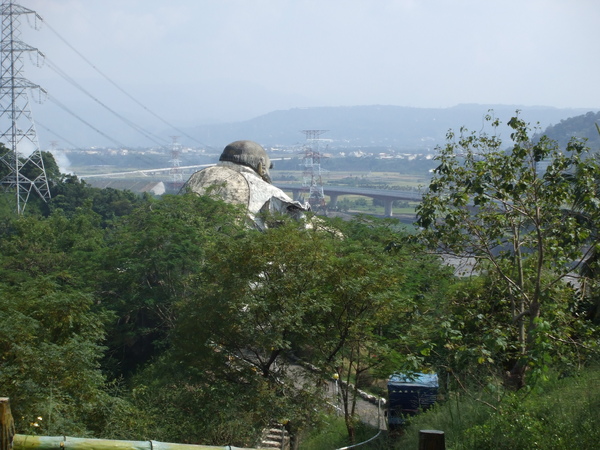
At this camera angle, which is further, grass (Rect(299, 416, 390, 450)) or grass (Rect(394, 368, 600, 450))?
grass (Rect(299, 416, 390, 450))

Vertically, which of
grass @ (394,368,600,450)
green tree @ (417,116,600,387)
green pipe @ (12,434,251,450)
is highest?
green tree @ (417,116,600,387)

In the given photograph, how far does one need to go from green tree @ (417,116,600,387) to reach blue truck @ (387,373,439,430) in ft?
8.10

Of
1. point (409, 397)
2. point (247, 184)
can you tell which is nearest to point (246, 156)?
point (247, 184)

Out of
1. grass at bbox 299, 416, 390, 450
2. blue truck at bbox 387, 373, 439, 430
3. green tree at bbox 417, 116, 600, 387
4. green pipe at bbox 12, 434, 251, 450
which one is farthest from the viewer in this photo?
grass at bbox 299, 416, 390, 450

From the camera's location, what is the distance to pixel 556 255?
909 centimetres

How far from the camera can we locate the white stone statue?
26609 millimetres

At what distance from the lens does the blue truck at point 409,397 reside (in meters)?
12.0

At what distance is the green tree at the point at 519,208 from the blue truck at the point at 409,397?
247 centimetres

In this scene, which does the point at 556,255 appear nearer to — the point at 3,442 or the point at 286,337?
the point at 286,337

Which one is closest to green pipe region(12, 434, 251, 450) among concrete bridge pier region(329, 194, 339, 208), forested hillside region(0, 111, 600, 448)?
forested hillside region(0, 111, 600, 448)

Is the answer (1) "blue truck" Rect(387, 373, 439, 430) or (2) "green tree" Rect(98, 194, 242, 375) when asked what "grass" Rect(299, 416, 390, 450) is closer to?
(1) "blue truck" Rect(387, 373, 439, 430)

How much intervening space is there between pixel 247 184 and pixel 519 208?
19390 millimetres

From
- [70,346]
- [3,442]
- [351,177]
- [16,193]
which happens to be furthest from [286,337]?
[351,177]

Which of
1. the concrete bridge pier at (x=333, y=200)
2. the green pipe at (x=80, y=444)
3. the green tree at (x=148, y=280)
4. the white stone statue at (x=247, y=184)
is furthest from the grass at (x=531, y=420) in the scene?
Answer: the concrete bridge pier at (x=333, y=200)
